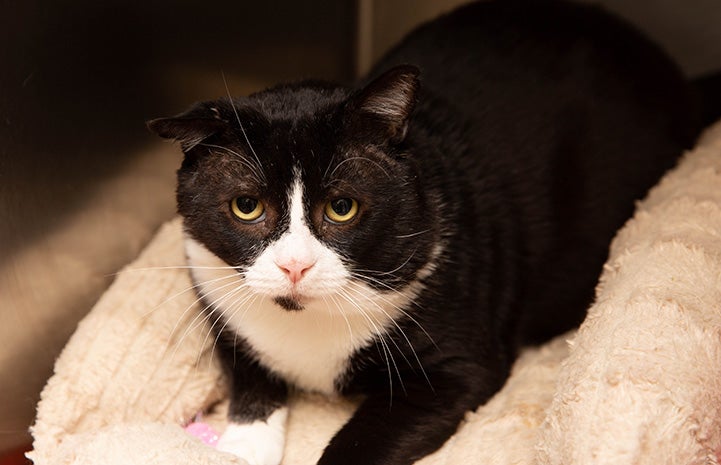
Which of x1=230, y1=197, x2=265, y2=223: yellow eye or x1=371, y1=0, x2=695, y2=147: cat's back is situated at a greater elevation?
x1=371, y1=0, x2=695, y2=147: cat's back

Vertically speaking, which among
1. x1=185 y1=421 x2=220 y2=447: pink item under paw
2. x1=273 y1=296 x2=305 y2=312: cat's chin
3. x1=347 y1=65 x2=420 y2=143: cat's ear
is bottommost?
x1=185 y1=421 x2=220 y2=447: pink item under paw

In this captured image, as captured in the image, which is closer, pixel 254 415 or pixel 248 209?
pixel 248 209

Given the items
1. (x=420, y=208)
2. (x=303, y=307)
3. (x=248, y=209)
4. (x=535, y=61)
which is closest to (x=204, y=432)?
(x=303, y=307)

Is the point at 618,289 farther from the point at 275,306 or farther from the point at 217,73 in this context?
the point at 217,73

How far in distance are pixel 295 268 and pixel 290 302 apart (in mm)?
118

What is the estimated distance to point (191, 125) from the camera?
1.33 m

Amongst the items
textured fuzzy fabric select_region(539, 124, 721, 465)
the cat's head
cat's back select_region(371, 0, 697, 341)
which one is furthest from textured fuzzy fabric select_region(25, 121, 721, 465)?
the cat's head

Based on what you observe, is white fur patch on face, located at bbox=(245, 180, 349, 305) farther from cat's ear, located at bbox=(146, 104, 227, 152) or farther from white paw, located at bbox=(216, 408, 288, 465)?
white paw, located at bbox=(216, 408, 288, 465)

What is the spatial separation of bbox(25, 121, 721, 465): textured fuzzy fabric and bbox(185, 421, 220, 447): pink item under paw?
1.0 inches

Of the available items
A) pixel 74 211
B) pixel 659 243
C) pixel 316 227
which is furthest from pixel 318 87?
pixel 659 243

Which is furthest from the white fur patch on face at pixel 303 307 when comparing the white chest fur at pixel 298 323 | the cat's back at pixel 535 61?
the cat's back at pixel 535 61

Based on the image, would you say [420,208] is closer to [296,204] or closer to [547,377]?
[296,204]

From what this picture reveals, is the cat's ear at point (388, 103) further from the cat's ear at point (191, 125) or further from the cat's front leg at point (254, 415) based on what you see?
the cat's front leg at point (254, 415)

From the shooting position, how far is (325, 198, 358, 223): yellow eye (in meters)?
1.37
